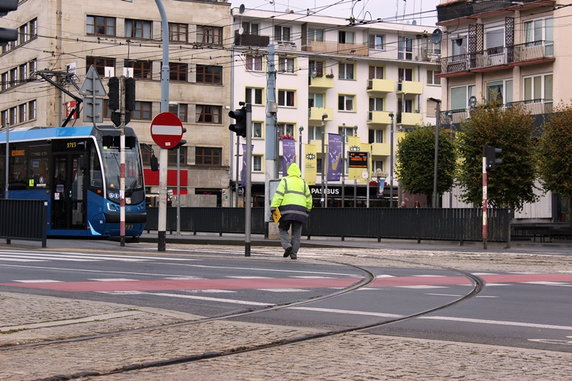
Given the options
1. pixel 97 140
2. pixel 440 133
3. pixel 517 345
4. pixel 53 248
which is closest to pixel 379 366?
pixel 517 345

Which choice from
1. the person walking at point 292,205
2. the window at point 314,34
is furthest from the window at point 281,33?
the person walking at point 292,205

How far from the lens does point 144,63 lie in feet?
250

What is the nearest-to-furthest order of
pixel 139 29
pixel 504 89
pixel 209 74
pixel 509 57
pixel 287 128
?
1. pixel 509 57
2. pixel 504 89
3. pixel 139 29
4. pixel 209 74
5. pixel 287 128

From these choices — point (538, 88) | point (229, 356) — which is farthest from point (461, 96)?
point (229, 356)

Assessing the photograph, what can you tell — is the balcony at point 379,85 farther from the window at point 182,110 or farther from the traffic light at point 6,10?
the traffic light at point 6,10

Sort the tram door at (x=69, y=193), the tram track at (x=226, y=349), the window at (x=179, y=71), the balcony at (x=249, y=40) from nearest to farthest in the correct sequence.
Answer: the tram track at (x=226, y=349) → the tram door at (x=69, y=193) → the window at (x=179, y=71) → the balcony at (x=249, y=40)

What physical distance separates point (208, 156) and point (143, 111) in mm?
6234

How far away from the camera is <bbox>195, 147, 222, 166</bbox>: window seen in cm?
7932

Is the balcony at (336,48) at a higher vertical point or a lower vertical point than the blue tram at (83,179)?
higher

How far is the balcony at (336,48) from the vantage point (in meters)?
87.2

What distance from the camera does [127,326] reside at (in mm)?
9312

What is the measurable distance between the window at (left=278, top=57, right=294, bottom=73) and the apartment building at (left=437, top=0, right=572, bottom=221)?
25.4 metres

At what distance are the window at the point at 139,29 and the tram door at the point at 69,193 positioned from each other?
43485mm

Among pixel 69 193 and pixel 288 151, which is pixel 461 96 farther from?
pixel 69 193
